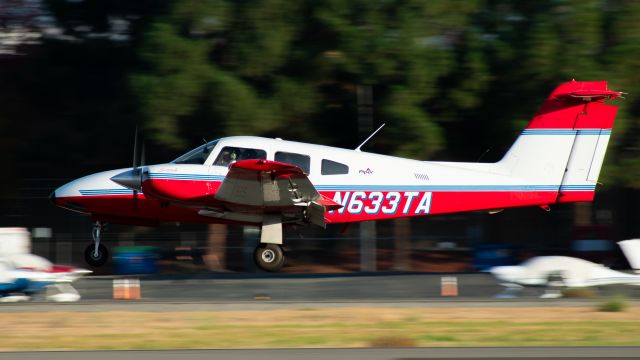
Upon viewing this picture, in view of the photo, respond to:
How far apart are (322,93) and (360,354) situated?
1141 cm

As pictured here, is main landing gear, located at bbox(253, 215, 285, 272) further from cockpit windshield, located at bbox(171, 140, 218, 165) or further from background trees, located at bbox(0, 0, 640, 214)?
background trees, located at bbox(0, 0, 640, 214)

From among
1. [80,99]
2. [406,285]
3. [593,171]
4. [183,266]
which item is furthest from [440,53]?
[80,99]

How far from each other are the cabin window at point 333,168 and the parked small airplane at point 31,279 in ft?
16.1

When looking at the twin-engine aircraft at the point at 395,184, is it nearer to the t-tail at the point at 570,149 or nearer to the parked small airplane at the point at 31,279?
the t-tail at the point at 570,149

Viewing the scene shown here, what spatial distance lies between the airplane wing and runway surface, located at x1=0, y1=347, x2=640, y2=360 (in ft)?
18.7

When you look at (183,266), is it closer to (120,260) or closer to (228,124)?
(120,260)

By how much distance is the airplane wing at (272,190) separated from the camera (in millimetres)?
14336

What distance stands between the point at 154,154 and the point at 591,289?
10832mm

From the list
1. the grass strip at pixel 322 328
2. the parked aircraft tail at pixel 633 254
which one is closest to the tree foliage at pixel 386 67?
the parked aircraft tail at pixel 633 254

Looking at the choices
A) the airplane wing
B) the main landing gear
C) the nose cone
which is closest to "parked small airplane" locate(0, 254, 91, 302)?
the nose cone

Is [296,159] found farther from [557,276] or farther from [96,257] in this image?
[557,276]

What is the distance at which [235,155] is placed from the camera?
15.5 m

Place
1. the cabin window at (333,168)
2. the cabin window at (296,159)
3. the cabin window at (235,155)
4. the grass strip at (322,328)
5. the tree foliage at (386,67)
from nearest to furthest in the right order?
the grass strip at (322,328), the cabin window at (235,155), the cabin window at (296,159), the cabin window at (333,168), the tree foliage at (386,67)

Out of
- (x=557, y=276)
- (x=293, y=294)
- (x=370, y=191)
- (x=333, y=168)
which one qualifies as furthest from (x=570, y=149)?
(x=293, y=294)
